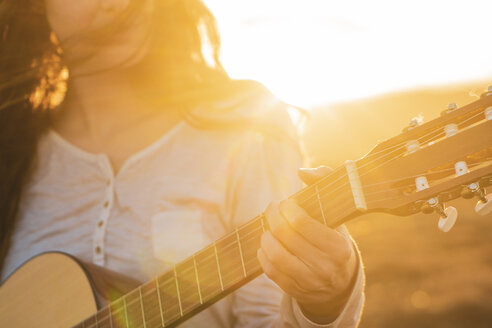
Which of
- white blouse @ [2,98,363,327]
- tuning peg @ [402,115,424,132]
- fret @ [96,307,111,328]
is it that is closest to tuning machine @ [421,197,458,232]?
tuning peg @ [402,115,424,132]

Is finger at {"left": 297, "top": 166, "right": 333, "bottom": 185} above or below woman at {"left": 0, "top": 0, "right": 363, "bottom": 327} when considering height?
above

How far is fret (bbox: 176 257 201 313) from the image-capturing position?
1.17 metres

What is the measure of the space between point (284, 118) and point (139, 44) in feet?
1.91

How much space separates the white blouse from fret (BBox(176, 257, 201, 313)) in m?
0.20

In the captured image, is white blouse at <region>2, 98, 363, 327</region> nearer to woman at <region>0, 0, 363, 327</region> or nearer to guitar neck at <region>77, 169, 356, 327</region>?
woman at <region>0, 0, 363, 327</region>

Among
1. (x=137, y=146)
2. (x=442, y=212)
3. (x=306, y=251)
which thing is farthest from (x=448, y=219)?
(x=137, y=146)

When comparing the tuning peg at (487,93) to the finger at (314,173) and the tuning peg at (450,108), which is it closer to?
the tuning peg at (450,108)

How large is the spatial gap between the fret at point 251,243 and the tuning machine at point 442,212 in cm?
40

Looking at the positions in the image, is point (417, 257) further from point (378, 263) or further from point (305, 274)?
point (305, 274)

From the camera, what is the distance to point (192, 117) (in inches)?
64.3

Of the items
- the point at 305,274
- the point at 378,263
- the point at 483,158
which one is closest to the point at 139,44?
the point at 305,274

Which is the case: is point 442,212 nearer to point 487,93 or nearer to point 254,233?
point 487,93

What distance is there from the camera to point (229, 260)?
1144 millimetres

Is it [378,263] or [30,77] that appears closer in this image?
[30,77]
